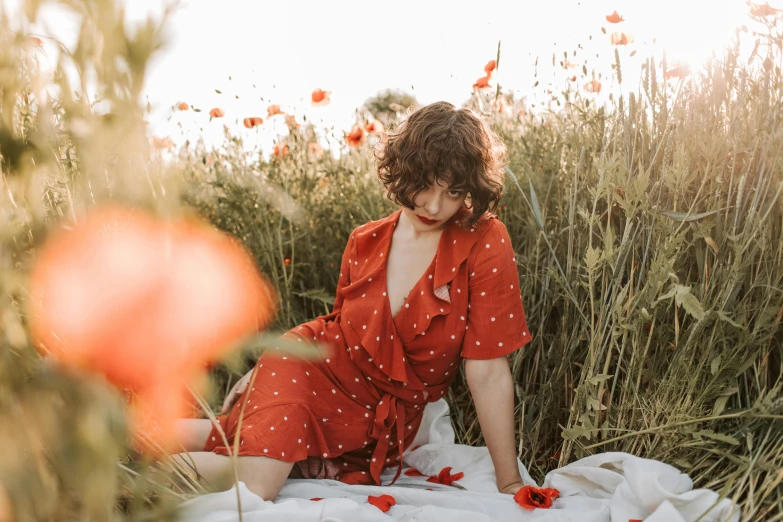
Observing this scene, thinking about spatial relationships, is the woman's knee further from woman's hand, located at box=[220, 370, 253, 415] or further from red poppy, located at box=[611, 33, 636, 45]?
red poppy, located at box=[611, 33, 636, 45]

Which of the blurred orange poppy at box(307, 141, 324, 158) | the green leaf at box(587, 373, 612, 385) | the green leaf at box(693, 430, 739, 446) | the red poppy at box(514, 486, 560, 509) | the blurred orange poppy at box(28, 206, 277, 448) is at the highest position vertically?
the blurred orange poppy at box(307, 141, 324, 158)

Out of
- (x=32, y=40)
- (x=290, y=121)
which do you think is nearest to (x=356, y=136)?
(x=290, y=121)

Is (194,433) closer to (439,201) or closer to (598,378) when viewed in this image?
(439,201)

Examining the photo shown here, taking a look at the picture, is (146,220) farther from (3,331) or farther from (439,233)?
(439,233)

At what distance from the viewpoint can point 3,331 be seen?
0.59 meters

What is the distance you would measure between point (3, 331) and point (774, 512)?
63.4 inches

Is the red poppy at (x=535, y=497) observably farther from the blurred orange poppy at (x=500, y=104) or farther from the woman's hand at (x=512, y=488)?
the blurred orange poppy at (x=500, y=104)

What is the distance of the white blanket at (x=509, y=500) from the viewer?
57.8 inches

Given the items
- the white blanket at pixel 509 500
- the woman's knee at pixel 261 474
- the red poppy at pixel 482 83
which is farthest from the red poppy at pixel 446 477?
the red poppy at pixel 482 83

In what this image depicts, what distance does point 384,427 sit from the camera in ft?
6.51

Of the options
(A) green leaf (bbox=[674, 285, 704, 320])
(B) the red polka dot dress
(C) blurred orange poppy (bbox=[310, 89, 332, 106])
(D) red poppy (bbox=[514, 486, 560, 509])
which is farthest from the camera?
(C) blurred orange poppy (bbox=[310, 89, 332, 106])

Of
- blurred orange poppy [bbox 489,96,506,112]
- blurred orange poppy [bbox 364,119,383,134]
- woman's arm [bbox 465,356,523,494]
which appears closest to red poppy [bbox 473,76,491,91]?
blurred orange poppy [bbox 489,96,506,112]

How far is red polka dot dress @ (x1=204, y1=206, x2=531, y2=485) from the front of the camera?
1860 mm

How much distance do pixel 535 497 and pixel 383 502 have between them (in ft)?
1.29
